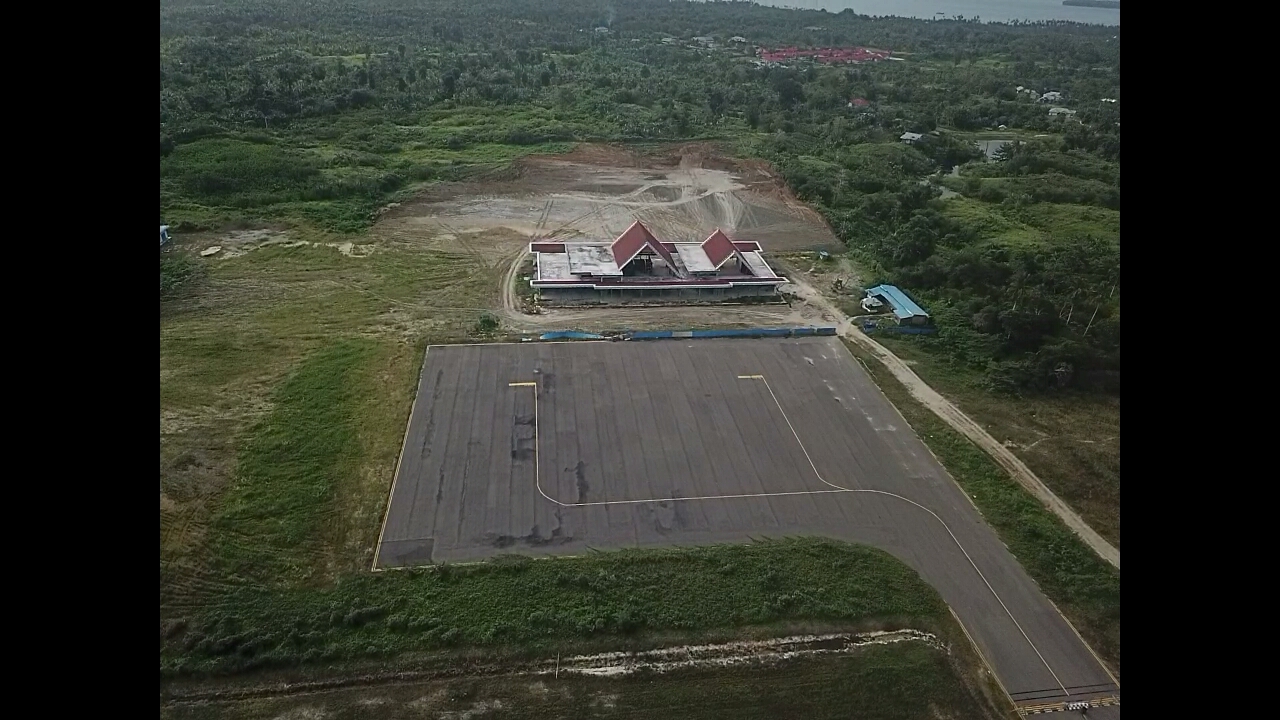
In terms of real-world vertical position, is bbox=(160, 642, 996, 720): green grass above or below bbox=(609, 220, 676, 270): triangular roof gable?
below

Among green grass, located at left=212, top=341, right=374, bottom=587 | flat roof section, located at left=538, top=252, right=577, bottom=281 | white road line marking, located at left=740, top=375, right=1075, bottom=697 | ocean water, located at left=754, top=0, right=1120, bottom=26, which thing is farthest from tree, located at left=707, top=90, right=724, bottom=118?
ocean water, located at left=754, top=0, right=1120, bottom=26

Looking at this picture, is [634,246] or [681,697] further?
[634,246]

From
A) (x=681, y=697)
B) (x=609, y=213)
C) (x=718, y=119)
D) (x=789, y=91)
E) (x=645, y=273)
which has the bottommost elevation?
(x=681, y=697)

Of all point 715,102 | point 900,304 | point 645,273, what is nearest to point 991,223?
point 900,304

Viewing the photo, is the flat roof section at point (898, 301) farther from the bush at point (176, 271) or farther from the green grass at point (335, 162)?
the bush at point (176, 271)

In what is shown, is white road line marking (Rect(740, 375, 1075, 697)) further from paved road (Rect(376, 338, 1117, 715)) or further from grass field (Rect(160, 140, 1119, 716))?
grass field (Rect(160, 140, 1119, 716))

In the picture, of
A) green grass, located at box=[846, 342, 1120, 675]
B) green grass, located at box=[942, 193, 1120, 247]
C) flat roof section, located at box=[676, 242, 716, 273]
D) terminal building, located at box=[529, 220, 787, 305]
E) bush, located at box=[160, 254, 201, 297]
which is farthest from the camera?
green grass, located at box=[942, 193, 1120, 247]

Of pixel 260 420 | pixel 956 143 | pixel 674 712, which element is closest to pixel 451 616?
pixel 674 712

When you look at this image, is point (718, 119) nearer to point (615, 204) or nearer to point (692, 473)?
point (615, 204)
